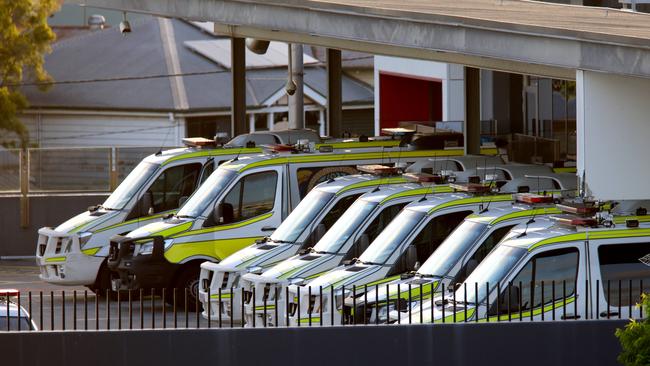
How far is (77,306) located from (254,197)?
3503 mm

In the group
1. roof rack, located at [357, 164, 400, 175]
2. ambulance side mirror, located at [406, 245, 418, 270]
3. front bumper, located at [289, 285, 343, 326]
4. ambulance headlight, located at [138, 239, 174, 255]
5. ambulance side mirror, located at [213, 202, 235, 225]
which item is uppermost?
roof rack, located at [357, 164, 400, 175]

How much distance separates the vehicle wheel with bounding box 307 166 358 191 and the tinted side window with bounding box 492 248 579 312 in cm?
738

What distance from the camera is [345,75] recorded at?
55031 millimetres

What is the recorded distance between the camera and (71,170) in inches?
1252

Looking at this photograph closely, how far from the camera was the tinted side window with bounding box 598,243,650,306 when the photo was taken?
15250 mm

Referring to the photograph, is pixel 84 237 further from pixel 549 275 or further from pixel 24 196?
pixel 549 275

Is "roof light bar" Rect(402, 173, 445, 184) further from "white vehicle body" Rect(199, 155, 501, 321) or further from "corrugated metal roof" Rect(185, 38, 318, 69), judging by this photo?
"corrugated metal roof" Rect(185, 38, 318, 69)

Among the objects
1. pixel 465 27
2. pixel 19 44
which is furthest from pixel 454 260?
pixel 19 44

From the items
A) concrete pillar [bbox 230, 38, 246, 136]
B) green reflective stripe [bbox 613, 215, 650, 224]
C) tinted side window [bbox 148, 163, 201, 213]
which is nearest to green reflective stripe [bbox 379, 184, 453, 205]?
green reflective stripe [bbox 613, 215, 650, 224]

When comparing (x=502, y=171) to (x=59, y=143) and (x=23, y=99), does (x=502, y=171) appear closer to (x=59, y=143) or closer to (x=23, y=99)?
(x=23, y=99)

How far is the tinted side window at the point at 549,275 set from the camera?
49.3 feet

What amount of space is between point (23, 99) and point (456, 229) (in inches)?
1229

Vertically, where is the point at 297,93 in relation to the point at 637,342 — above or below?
above

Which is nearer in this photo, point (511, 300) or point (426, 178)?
point (511, 300)
